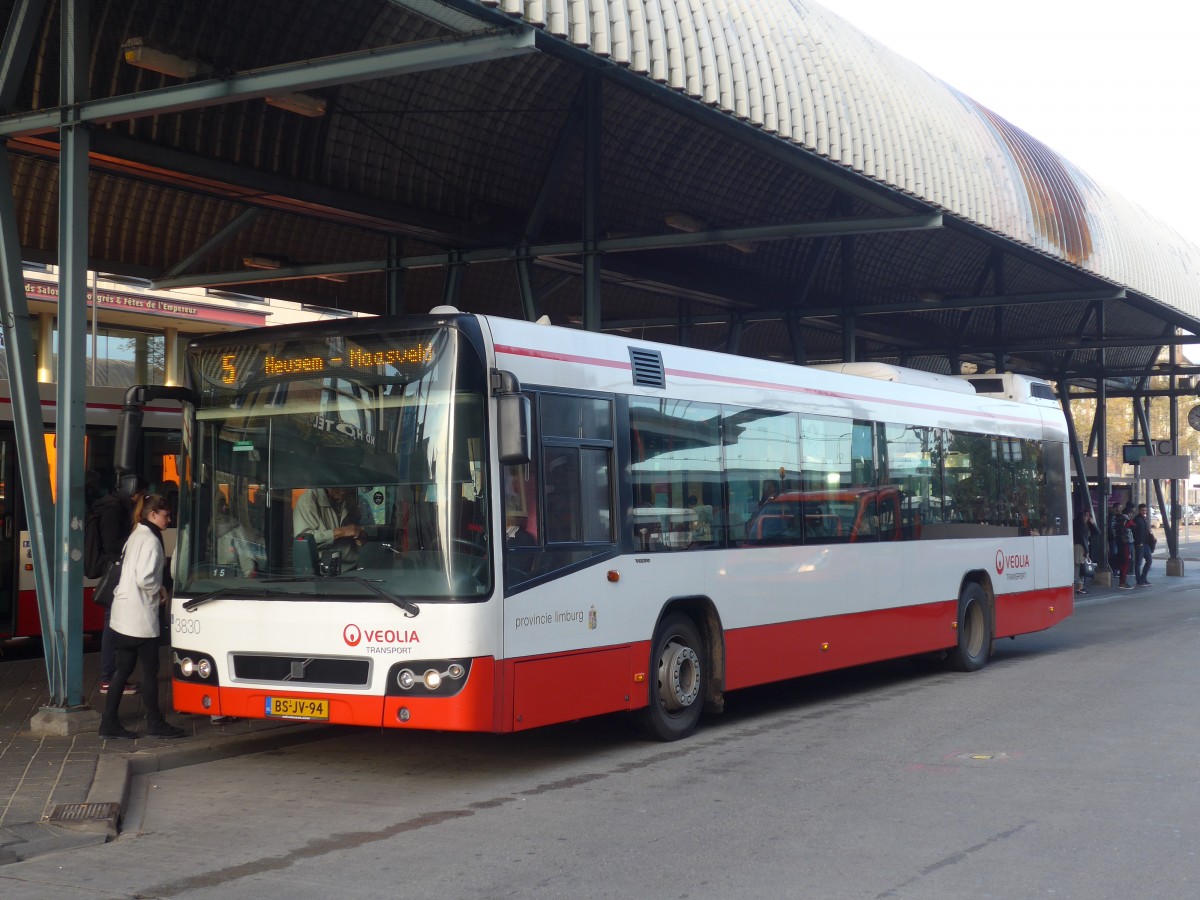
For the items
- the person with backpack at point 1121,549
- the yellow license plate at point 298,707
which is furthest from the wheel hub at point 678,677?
the person with backpack at point 1121,549

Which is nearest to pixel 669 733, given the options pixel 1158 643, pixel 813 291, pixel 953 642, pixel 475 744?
pixel 475 744

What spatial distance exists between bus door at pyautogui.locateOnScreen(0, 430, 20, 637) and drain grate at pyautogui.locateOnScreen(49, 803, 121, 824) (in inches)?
320

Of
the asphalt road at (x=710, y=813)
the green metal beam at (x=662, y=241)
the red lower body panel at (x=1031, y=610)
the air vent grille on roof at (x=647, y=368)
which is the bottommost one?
the asphalt road at (x=710, y=813)

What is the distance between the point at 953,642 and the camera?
586 inches

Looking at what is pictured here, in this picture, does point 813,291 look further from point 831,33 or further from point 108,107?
point 108,107

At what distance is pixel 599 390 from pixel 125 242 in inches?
416

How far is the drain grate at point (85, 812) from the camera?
768cm

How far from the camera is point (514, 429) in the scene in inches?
331

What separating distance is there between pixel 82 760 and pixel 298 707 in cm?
169

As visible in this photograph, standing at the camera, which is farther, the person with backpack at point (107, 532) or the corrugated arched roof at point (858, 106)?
the person with backpack at point (107, 532)

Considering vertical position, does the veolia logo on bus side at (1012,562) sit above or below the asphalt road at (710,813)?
above

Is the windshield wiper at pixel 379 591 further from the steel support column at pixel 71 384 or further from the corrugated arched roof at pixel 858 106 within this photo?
the corrugated arched roof at pixel 858 106

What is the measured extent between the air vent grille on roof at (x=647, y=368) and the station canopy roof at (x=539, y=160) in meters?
2.32

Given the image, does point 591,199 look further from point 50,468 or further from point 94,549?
point 50,468
